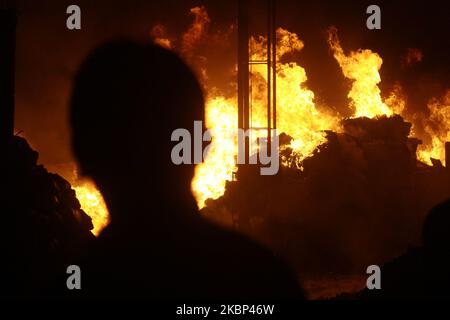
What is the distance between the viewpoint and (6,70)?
1020 centimetres

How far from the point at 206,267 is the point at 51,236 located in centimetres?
855

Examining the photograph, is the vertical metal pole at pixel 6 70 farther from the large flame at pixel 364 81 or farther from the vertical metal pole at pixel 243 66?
the large flame at pixel 364 81

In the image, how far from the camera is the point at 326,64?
63.3 feet

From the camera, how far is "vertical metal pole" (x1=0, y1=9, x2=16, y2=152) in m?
10.1

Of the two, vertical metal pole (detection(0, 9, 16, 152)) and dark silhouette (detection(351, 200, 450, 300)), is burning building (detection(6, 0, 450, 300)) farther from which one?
dark silhouette (detection(351, 200, 450, 300))

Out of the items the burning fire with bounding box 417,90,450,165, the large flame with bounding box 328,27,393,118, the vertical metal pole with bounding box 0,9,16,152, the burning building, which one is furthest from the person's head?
the burning fire with bounding box 417,90,450,165

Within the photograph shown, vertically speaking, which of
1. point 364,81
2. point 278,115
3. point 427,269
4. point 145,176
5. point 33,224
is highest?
point 364,81

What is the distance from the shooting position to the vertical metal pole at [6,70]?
10.1m

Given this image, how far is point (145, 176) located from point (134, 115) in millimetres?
146

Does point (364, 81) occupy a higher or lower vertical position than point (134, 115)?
higher

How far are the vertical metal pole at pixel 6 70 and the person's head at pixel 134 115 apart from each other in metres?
9.62

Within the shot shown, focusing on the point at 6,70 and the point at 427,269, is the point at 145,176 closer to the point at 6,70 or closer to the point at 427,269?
the point at 427,269

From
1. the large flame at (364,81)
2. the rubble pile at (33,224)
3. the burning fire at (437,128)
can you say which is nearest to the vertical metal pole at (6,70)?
the rubble pile at (33,224)

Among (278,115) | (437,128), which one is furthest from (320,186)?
(437,128)
